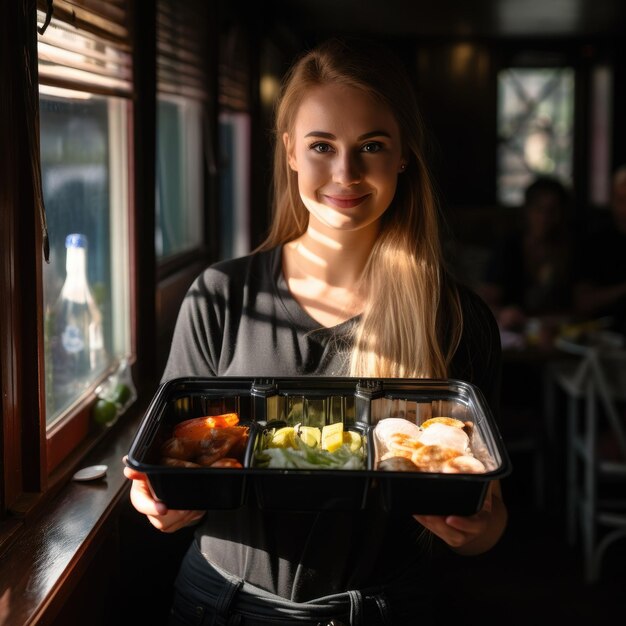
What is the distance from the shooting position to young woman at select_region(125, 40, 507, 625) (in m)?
1.42

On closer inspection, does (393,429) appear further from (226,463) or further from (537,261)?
(537,261)

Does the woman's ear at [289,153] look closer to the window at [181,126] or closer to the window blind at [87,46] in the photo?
the window blind at [87,46]

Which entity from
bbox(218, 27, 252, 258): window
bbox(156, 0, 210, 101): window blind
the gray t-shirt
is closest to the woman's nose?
the gray t-shirt

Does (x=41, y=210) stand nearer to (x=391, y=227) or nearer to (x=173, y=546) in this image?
(x=391, y=227)

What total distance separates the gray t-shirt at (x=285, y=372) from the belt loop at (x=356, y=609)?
0.03 metres

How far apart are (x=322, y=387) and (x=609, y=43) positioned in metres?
6.87

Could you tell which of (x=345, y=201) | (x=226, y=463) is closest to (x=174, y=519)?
(x=226, y=463)

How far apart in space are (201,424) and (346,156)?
51 centimetres

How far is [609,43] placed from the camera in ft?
23.8

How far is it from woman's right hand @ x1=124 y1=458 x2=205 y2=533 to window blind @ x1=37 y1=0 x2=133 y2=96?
751mm

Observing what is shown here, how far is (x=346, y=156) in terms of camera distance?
142 cm

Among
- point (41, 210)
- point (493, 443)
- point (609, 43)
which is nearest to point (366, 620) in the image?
point (493, 443)

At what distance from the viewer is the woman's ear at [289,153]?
1.56 metres

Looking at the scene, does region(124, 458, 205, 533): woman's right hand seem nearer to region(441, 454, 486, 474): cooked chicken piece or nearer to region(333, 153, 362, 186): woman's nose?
region(441, 454, 486, 474): cooked chicken piece
